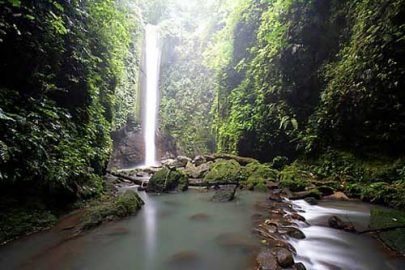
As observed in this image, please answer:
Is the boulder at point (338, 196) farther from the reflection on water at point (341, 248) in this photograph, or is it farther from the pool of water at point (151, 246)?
the pool of water at point (151, 246)

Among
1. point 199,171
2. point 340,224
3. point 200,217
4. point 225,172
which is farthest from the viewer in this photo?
point 199,171

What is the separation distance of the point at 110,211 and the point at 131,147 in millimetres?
14135

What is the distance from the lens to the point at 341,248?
153 inches

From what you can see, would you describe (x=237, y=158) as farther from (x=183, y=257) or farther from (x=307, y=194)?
(x=183, y=257)

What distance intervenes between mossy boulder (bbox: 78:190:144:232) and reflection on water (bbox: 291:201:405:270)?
3181mm

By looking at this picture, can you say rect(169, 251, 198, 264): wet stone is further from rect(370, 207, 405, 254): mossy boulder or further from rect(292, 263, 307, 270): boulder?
rect(370, 207, 405, 254): mossy boulder

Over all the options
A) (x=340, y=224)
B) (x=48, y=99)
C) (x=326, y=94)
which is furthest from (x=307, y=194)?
(x=48, y=99)

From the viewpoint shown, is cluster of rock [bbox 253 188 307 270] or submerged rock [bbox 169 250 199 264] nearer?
cluster of rock [bbox 253 188 307 270]

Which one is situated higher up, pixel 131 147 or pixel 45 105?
pixel 45 105

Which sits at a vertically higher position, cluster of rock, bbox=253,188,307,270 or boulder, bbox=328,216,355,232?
boulder, bbox=328,216,355,232

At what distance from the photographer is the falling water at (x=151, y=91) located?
19.9m

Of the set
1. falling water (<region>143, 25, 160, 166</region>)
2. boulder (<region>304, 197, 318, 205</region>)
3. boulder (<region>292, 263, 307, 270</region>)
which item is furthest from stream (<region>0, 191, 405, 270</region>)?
falling water (<region>143, 25, 160, 166</region>)

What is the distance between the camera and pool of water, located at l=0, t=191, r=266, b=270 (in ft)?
11.6

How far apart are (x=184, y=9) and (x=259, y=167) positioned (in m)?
21.4
